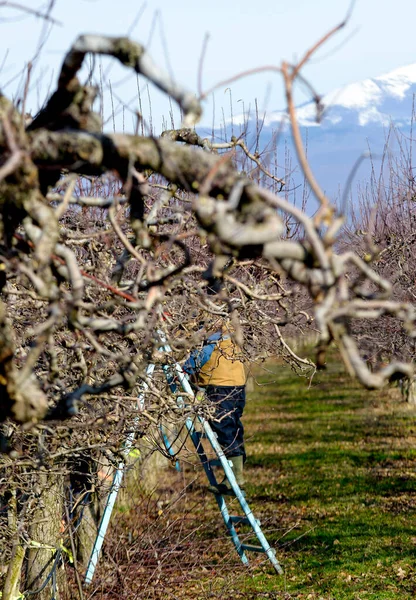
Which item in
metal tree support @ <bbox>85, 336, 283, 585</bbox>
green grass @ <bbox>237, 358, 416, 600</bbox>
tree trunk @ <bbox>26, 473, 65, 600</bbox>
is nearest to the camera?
tree trunk @ <bbox>26, 473, 65, 600</bbox>

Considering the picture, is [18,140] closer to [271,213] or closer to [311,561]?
[271,213]

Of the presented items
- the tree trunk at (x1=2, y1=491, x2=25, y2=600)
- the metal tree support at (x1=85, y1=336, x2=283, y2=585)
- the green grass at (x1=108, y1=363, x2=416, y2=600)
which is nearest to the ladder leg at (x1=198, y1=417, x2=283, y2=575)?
the metal tree support at (x1=85, y1=336, x2=283, y2=585)

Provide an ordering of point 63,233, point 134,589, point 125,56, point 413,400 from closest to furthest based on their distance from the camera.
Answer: point 125,56
point 63,233
point 134,589
point 413,400

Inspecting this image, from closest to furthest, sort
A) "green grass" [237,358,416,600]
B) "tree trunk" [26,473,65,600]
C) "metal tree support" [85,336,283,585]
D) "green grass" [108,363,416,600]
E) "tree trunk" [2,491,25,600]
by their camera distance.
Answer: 1. "tree trunk" [2,491,25,600]
2. "tree trunk" [26,473,65,600]
3. "metal tree support" [85,336,283,585]
4. "green grass" [108,363,416,600]
5. "green grass" [237,358,416,600]

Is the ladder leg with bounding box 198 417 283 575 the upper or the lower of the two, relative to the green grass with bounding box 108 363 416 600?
upper

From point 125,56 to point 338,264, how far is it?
1.05 m

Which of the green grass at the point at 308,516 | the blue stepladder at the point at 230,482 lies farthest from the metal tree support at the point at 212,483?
the green grass at the point at 308,516

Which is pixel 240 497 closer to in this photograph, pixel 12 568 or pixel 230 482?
pixel 230 482

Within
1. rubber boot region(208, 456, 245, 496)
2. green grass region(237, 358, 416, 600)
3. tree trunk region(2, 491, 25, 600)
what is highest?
tree trunk region(2, 491, 25, 600)

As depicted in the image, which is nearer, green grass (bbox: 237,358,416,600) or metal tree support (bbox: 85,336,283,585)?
metal tree support (bbox: 85,336,283,585)

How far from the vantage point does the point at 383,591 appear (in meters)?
8.38

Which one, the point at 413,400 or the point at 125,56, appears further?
the point at 413,400

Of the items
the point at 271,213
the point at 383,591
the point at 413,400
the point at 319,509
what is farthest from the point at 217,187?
the point at 413,400

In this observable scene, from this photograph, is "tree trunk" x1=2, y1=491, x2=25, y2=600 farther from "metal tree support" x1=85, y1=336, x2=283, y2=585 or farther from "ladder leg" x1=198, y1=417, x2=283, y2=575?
"ladder leg" x1=198, y1=417, x2=283, y2=575
